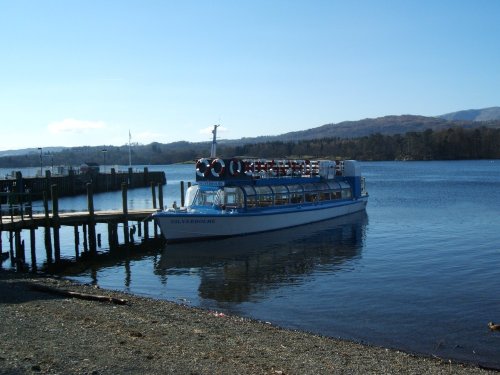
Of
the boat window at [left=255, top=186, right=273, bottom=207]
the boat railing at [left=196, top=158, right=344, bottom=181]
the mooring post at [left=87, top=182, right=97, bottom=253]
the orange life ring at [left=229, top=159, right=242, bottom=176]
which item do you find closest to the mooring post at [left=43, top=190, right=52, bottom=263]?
the mooring post at [left=87, top=182, right=97, bottom=253]

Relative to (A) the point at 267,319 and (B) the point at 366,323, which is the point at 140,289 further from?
(B) the point at 366,323

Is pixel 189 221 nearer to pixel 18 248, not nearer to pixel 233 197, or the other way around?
pixel 233 197

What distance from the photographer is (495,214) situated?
48562mm

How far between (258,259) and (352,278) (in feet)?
21.9

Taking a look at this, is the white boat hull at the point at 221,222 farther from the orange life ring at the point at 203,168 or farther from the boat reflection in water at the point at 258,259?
the orange life ring at the point at 203,168

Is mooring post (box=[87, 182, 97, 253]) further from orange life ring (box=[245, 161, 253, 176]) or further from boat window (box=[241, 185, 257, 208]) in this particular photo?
orange life ring (box=[245, 161, 253, 176])

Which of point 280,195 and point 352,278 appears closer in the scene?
point 352,278

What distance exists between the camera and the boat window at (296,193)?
140 ft

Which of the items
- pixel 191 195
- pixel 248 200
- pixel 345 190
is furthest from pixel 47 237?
pixel 345 190

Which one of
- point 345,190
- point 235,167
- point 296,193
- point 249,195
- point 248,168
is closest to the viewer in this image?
point 235,167

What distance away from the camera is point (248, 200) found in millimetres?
37812

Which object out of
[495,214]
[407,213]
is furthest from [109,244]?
[495,214]

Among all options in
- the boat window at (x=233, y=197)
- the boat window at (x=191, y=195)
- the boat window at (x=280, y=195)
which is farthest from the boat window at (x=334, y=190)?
the boat window at (x=191, y=195)

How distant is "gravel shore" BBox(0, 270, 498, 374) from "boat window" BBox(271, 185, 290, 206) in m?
22.4
